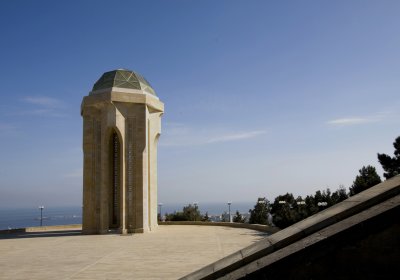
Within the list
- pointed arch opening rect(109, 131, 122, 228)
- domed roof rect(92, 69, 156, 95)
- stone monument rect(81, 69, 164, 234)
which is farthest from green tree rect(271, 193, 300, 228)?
domed roof rect(92, 69, 156, 95)

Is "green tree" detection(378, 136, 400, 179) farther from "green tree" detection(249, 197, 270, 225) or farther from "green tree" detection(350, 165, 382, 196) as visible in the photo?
"green tree" detection(249, 197, 270, 225)

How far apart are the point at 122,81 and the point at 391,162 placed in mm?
21501

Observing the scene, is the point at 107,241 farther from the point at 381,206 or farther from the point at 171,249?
the point at 381,206

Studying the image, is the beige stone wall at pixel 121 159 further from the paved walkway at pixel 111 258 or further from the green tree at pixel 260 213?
the green tree at pixel 260 213

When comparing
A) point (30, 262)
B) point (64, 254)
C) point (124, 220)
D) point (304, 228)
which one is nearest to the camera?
point (304, 228)

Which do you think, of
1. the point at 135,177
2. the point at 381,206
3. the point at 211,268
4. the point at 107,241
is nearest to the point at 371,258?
the point at 381,206

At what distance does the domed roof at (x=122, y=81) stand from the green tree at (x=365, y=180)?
812 inches

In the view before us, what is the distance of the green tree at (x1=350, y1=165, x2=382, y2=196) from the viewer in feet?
105

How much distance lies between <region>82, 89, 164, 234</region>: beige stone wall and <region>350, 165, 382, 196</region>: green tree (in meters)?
19.5

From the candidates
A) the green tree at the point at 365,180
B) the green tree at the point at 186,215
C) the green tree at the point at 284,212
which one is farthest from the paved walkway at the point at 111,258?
the green tree at the point at 365,180

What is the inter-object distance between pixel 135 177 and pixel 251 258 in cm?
1832

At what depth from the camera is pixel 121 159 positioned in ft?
75.7

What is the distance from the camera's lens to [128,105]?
77.0 ft

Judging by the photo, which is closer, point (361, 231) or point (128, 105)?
point (361, 231)
